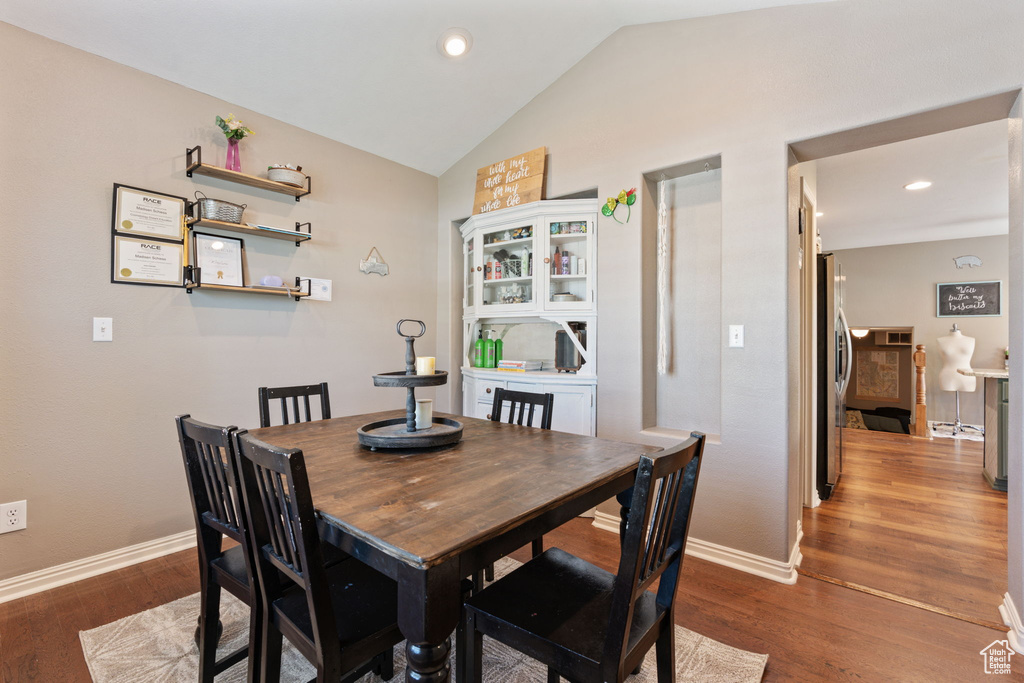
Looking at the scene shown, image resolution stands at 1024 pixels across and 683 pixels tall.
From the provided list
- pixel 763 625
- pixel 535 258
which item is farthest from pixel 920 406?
pixel 535 258

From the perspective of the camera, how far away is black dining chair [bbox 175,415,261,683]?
3.99 feet

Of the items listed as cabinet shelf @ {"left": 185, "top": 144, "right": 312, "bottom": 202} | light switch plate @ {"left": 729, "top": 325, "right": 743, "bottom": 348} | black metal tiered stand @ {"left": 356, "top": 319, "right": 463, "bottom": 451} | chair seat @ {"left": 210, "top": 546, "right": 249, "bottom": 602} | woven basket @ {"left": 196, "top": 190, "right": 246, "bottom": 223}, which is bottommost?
chair seat @ {"left": 210, "top": 546, "right": 249, "bottom": 602}

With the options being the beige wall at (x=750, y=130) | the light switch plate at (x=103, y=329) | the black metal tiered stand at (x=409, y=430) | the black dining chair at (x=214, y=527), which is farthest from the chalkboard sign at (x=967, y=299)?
the light switch plate at (x=103, y=329)

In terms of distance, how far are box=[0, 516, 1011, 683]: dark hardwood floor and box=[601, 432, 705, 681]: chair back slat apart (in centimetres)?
83

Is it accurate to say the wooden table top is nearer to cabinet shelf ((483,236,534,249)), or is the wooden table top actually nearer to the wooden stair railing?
cabinet shelf ((483,236,534,249))

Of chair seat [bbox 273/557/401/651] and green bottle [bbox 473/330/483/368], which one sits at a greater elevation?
green bottle [bbox 473/330/483/368]

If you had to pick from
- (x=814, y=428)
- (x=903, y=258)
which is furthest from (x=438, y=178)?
(x=903, y=258)

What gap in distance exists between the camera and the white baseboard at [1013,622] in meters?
1.67

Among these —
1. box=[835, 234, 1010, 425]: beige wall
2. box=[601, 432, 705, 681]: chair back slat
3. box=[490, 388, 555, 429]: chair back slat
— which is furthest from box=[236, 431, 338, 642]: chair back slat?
box=[835, 234, 1010, 425]: beige wall

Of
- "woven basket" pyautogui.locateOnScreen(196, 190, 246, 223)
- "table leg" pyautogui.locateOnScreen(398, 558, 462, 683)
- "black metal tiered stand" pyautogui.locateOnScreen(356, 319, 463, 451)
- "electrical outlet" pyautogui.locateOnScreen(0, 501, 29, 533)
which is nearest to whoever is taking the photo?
"table leg" pyautogui.locateOnScreen(398, 558, 462, 683)

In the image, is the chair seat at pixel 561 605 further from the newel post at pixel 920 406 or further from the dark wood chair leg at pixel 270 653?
the newel post at pixel 920 406

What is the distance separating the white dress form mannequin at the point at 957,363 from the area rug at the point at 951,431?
61mm

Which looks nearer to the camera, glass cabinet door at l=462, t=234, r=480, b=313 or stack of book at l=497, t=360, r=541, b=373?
stack of book at l=497, t=360, r=541, b=373

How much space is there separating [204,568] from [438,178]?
10.7 feet
